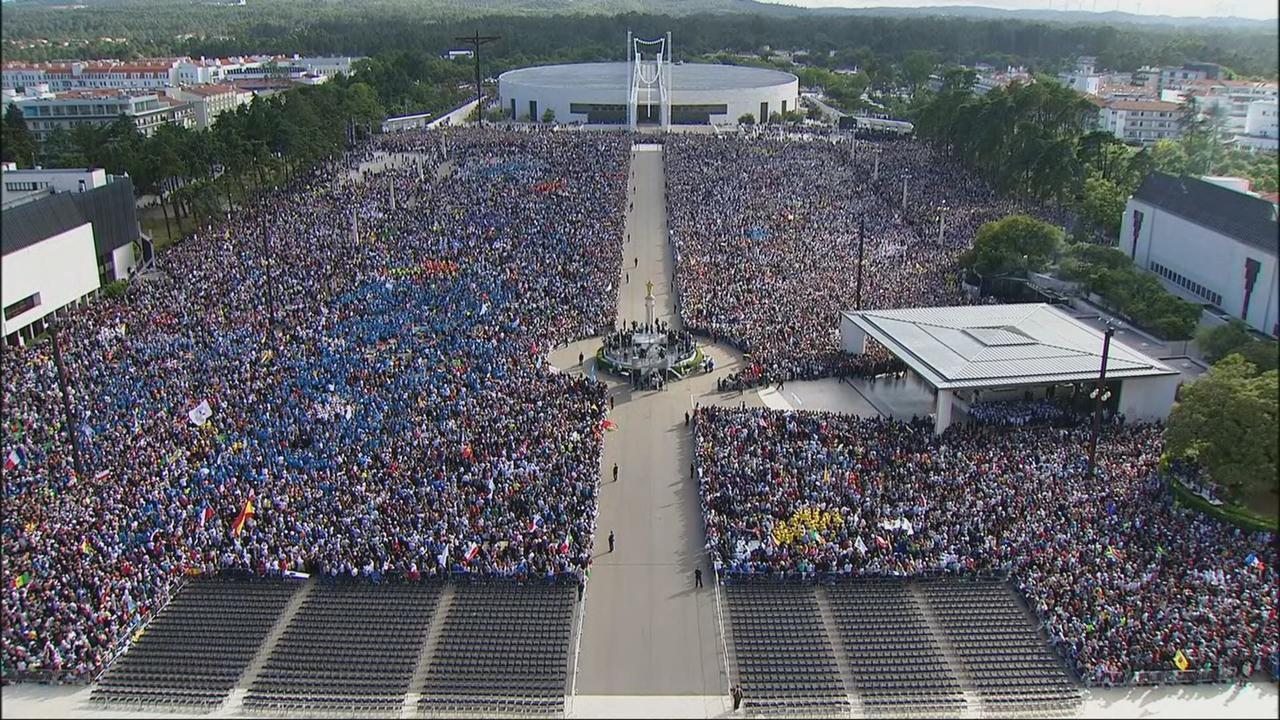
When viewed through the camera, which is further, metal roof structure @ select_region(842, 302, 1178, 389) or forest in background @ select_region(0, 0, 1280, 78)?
forest in background @ select_region(0, 0, 1280, 78)

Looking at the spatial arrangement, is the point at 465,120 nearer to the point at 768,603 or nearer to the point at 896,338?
the point at 896,338

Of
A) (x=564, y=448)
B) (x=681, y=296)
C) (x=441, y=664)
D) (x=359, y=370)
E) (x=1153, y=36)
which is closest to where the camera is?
(x=441, y=664)

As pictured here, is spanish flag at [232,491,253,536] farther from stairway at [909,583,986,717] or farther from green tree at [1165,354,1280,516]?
green tree at [1165,354,1280,516]

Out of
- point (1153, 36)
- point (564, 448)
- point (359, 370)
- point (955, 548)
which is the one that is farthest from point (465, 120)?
point (955, 548)

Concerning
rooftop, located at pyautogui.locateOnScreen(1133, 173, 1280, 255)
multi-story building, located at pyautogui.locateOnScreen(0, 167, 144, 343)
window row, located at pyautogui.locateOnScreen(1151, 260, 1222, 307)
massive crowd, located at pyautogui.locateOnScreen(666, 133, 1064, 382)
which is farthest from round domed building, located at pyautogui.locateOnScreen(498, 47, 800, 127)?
window row, located at pyautogui.locateOnScreen(1151, 260, 1222, 307)

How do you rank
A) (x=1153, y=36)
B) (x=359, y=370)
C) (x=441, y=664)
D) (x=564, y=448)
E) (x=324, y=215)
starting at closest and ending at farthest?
1. (x=441, y=664)
2. (x=564, y=448)
3. (x=359, y=370)
4. (x=324, y=215)
5. (x=1153, y=36)

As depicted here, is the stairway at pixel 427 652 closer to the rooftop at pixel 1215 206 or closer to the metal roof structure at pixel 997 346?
the metal roof structure at pixel 997 346
